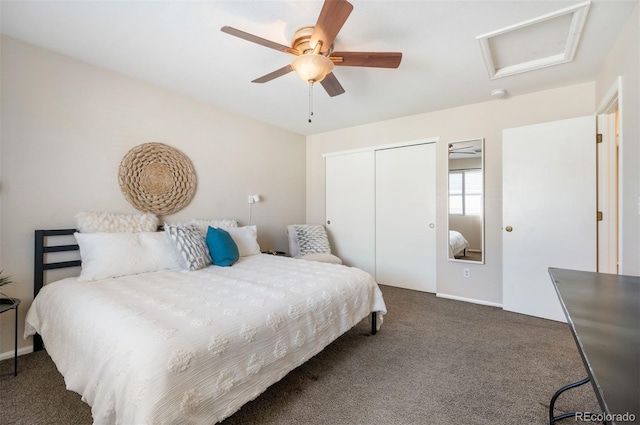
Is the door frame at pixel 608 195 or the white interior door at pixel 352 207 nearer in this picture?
the door frame at pixel 608 195

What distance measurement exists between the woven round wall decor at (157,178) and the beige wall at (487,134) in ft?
9.48

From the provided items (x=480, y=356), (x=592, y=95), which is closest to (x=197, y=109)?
(x=480, y=356)

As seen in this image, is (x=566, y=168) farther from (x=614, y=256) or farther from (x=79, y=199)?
(x=79, y=199)

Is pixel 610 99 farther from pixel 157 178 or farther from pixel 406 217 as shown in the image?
pixel 157 178

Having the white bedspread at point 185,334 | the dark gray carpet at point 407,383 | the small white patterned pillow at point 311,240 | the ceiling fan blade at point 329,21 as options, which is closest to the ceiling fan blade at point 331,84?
the ceiling fan blade at point 329,21

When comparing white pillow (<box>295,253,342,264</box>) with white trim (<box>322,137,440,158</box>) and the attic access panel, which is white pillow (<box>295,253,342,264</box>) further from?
the attic access panel

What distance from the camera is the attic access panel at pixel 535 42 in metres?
1.88

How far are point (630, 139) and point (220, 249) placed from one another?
3316 mm

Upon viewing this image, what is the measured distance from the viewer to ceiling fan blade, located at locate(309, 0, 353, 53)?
4.66 ft

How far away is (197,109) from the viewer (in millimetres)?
3258

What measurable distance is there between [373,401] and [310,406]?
1.26 ft

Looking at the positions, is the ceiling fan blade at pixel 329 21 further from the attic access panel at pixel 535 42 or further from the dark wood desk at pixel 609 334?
the dark wood desk at pixel 609 334

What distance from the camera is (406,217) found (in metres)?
3.97

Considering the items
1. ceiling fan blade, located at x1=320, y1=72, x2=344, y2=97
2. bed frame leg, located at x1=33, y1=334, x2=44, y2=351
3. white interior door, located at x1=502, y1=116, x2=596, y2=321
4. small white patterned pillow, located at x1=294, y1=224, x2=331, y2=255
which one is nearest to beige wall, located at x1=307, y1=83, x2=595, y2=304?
white interior door, located at x1=502, y1=116, x2=596, y2=321
